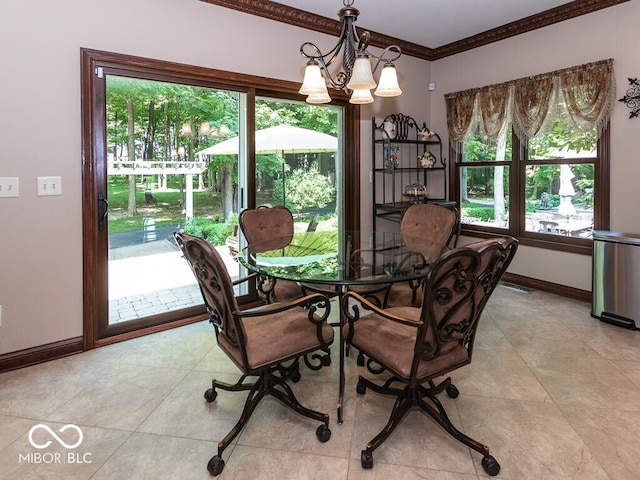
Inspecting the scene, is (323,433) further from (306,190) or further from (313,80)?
(306,190)

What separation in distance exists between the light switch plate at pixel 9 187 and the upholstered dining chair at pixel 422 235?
2.52 meters

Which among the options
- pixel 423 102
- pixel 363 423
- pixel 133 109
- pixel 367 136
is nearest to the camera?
pixel 363 423

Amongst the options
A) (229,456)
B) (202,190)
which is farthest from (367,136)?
(229,456)

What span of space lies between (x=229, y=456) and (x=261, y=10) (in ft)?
11.5

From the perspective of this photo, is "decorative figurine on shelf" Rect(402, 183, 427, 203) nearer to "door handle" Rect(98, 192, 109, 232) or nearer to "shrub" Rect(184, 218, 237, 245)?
"shrub" Rect(184, 218, 237, 245)

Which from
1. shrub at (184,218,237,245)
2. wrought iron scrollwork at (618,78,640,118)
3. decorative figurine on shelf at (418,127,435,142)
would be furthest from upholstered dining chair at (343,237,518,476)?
decorative figurine on shelf at (418,127,435,142)

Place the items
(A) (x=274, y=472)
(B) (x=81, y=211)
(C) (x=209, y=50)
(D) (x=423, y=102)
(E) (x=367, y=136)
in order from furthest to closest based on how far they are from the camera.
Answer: (D) (x=423, y=102) < (E) (x=367, y=136) < (C) (x=209, y=50) < (B) (x=81, y=211) < (A) (x=274, y=472)

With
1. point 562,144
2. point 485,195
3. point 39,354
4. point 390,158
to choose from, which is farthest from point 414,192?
point 39,354

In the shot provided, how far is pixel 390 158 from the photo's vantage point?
4535mm

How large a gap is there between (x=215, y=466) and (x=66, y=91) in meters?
2.57

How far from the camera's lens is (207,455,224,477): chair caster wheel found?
165 cm

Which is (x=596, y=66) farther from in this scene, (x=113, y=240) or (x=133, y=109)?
(x=113, y=240)

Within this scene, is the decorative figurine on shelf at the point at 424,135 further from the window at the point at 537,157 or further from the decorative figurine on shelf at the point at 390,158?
the decorative figurine on shelf at the point at 390,158

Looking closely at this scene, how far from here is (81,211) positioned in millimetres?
2797
